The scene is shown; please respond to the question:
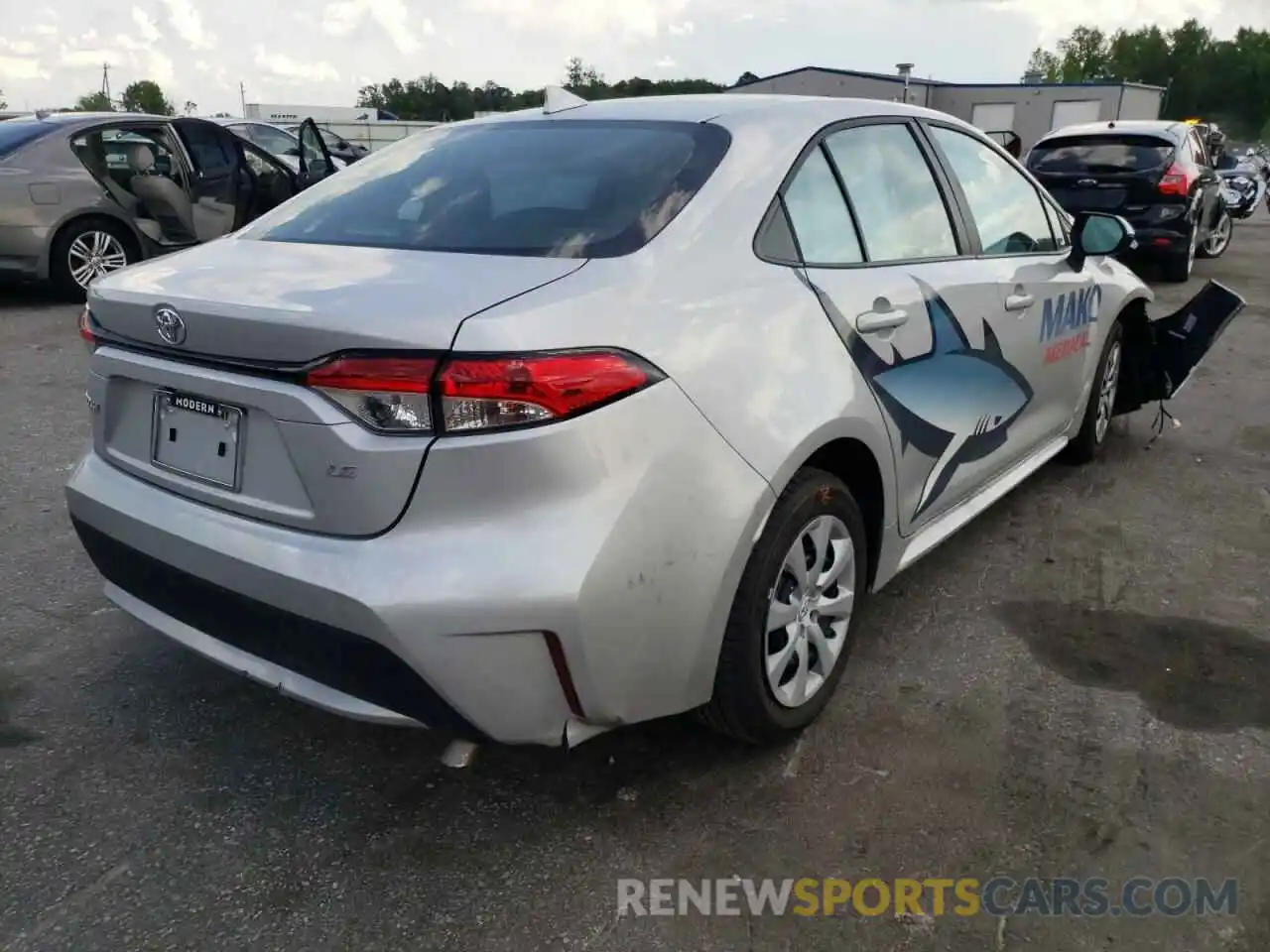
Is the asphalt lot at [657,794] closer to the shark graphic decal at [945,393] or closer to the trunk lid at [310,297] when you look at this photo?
the shark graphic decal at [945,393]

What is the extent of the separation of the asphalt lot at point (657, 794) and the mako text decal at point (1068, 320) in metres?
0.92

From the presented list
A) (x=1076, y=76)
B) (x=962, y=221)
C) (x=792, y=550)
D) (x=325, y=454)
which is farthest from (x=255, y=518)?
(x=1076, y=76)

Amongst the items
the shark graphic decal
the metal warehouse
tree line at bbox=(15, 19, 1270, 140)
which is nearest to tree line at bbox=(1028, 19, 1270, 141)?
tree line at bbox=(15, 19, 1270, 140)

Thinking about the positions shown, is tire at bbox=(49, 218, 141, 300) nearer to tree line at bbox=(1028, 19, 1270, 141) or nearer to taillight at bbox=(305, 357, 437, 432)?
taillight at bbox=(305, 357, 437, 432)

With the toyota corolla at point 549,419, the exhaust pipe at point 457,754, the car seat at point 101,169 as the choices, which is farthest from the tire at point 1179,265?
the exhaust pipe at point 457,754

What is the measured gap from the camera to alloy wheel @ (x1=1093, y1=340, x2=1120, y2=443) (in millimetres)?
4754

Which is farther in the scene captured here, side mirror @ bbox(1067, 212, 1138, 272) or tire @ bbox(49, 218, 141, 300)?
tire @ bbox(49, 218, 141, 300)

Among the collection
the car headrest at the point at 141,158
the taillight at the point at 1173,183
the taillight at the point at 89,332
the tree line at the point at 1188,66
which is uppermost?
the tree line at the point at 1188,66

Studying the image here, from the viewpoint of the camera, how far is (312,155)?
8.52 meters

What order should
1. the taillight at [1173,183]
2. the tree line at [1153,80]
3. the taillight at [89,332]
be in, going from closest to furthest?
the taillight at [89,332], the taillight at [1173,183], the tree line at [1153,80]

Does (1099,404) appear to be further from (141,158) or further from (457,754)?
(141,158)

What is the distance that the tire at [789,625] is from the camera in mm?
2389

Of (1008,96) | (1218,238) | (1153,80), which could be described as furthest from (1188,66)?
(1218,238)

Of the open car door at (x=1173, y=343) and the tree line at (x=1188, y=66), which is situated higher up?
the tree line at (x=1188, y=66)
